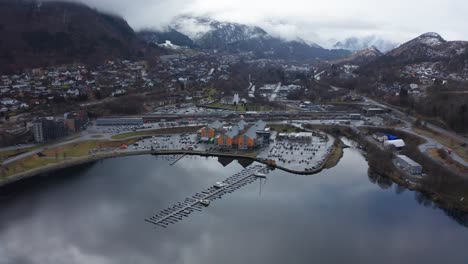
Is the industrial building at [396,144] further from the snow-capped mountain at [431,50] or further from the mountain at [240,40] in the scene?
the mountain at [240,40]

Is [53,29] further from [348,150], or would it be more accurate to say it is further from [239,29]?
[239,29]

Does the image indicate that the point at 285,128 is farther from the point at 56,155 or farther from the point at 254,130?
the point at 56,155

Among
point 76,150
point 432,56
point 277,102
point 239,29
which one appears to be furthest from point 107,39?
point 239,29

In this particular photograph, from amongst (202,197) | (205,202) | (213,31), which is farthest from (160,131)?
(213,31)

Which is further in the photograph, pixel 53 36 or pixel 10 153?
pixel 53 36

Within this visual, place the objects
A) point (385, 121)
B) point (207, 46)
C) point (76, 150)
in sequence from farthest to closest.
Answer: point (207, 46), point (385, 121), point (76, 150)
